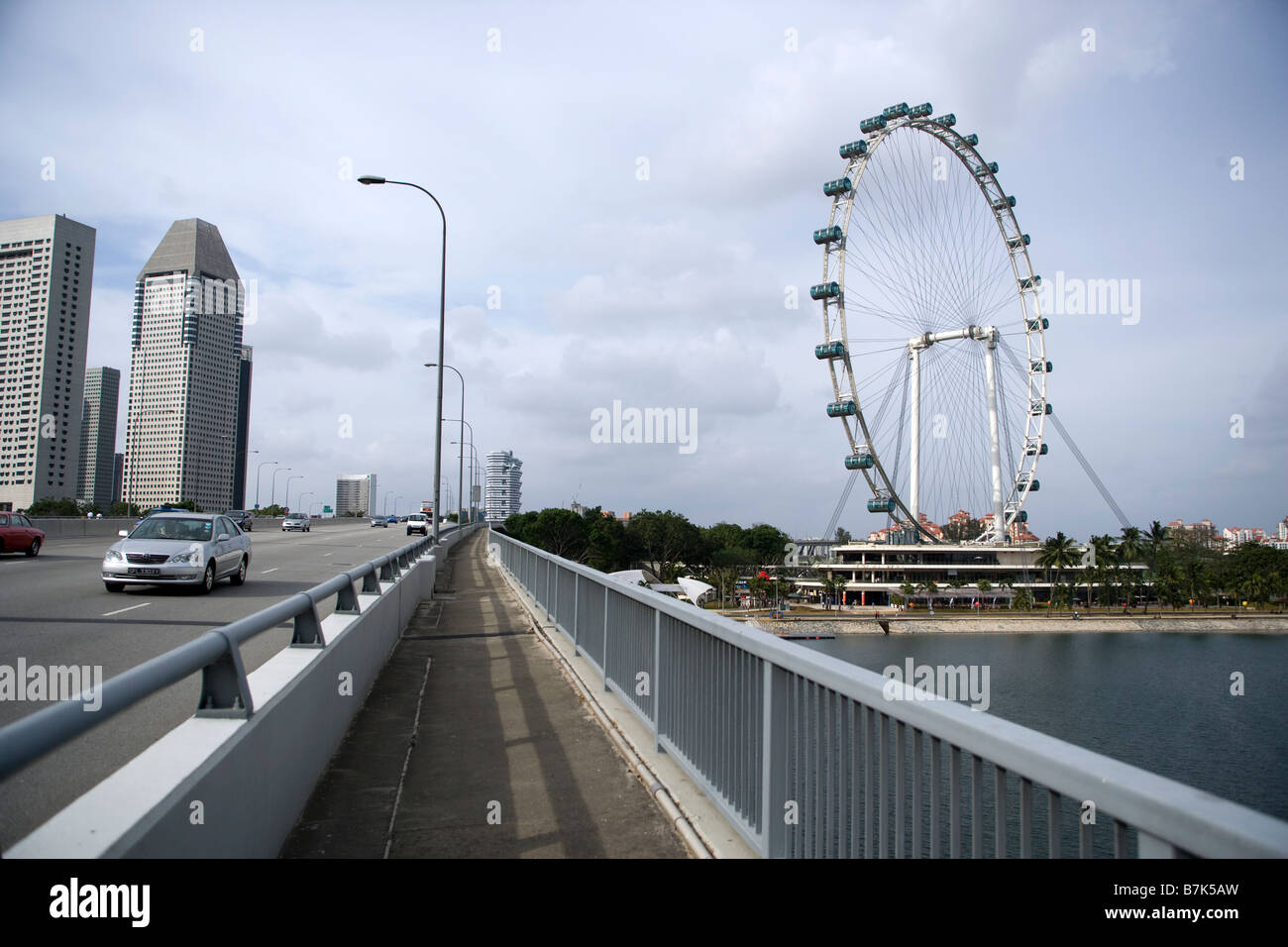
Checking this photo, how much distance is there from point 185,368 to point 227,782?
132m

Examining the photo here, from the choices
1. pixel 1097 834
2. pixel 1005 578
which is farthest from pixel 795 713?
pixel 1005 578

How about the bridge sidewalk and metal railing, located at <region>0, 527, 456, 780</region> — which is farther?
the bridge sidewalk

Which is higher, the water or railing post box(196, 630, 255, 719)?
railing post box(196, 630, 255, 719)

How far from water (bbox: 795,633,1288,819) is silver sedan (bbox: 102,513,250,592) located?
15657 mm

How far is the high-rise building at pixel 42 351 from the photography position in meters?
82.6

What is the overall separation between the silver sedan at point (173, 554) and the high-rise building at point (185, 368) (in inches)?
4367

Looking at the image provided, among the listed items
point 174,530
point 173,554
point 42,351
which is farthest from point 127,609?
point 42,351

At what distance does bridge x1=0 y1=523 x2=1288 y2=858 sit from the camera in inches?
92.3

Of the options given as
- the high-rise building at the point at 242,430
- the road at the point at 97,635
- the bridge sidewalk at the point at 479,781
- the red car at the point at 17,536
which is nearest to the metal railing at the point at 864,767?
the bridge sidewalk at the point at 479,781

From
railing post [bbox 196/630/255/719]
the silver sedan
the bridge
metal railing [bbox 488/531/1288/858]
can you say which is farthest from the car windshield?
railing post [bbox 196/630/255/719]

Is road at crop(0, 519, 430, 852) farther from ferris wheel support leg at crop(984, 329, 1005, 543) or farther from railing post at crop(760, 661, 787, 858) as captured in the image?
ferris wheel support leg at crop(984, 329, 1005, 543)

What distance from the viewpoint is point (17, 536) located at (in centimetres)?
2425

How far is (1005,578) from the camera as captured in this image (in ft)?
403
